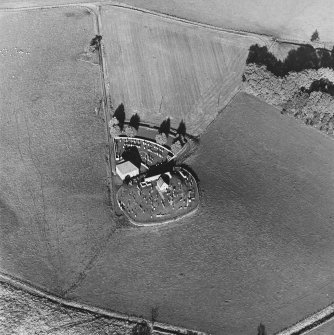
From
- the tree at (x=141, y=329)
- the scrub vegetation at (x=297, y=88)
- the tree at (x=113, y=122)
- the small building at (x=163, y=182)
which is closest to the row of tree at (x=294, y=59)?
the scrub vegetation at (x=297, y=88)

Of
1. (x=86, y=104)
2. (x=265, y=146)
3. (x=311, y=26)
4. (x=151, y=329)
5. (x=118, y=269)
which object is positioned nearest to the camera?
(x=151, y=329)

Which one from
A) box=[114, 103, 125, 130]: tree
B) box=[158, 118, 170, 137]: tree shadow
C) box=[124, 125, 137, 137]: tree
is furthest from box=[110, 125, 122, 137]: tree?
box=[158, 118, 170, 137]: tree shadow

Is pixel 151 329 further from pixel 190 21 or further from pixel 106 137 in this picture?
pixel 190 21

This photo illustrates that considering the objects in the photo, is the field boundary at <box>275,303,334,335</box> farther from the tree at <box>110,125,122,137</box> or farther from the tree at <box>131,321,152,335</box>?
the tree at <box>110,125,122,137</box>

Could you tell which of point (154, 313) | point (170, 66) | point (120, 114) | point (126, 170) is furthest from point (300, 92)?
point (154, 313)

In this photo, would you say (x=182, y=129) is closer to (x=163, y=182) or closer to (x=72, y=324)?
(x=163, y=182)

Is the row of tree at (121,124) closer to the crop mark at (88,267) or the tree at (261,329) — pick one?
the crop mark at (88,267)

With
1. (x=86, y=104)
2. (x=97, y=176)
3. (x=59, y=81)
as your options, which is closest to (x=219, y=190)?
(x=97, y=176)
